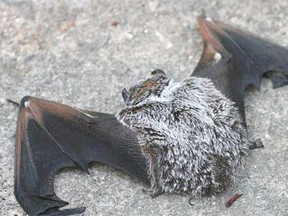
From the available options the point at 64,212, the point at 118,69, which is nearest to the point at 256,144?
the point at 118,69

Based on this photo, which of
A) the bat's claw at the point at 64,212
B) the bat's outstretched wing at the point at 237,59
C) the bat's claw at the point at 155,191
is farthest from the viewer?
the bat's outstretched wing at the point at 237,59

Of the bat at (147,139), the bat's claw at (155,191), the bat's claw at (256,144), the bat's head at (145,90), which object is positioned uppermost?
the bat's head at (145,90)

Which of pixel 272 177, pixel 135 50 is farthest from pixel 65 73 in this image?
pixel 272 177

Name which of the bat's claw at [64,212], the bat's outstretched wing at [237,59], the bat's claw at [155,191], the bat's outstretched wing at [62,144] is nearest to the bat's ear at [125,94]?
the bat's outstretched wing at [62,144]

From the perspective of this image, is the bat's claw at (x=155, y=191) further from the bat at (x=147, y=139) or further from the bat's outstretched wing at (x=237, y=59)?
the bat's outstretched wing at (x=237, y=59)

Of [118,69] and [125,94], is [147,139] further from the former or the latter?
[118,69]
